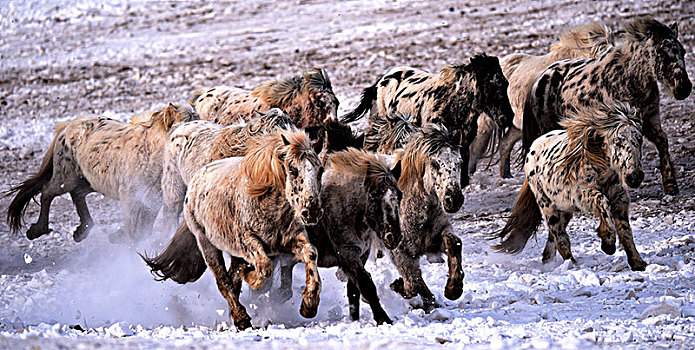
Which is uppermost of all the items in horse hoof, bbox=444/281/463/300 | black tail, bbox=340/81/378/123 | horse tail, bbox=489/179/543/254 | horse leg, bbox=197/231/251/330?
horse leg, bbox=197/231/251/330

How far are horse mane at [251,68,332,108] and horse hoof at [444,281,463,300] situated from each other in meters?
3.68

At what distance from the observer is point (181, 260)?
700cm

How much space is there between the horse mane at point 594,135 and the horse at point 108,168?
3508mm

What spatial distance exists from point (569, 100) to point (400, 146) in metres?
2.23

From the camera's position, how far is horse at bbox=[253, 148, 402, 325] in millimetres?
5938

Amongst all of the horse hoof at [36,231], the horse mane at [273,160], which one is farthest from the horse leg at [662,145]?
the horse hoof at [36,231]

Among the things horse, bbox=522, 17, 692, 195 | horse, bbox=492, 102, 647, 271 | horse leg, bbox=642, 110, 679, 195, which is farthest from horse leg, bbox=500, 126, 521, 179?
horse, bbox=492, 102, 647, 271

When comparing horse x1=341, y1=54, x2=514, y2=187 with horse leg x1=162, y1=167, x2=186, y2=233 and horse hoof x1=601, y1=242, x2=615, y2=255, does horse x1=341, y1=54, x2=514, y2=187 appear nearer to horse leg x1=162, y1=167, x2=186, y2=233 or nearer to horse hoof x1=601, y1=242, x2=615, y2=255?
horse leg x1=162, y1=167, x2=186, y2=233

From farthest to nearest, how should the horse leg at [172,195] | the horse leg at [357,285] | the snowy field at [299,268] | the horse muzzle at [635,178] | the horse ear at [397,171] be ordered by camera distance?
the horse leg at [172,195] → the horse muzzle at [635,178] → the horse ear at [397,171] → the horse leg at [357,285] → the snowy field at [299,268]

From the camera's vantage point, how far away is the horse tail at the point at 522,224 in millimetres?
7996

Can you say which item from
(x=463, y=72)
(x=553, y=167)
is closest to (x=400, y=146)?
(x=553, y=167)

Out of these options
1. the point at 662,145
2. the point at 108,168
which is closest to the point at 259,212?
the point at 108,168

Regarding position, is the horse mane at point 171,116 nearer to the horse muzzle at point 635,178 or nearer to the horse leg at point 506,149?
the horse leg at point 506,149

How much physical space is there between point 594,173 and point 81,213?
5.29 m
